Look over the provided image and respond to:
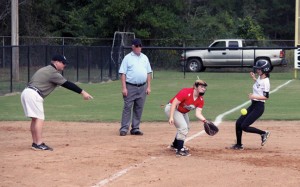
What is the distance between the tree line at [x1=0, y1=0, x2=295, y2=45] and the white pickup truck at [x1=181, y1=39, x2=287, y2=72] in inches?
231

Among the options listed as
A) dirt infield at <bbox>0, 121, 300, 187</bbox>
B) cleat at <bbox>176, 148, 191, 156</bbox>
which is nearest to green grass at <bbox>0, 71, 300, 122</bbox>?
dirt infield at <bbox>0, 121, 300, 187</bbox>

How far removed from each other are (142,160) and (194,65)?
29357mm

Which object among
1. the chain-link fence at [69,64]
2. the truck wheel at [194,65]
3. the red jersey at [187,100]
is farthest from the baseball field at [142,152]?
the truck wheel at [194,65]

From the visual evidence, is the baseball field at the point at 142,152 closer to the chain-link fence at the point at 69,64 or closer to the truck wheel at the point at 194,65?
the chain-link fence at the point at 69,64

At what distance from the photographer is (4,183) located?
8.88m

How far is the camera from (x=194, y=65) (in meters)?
39.8

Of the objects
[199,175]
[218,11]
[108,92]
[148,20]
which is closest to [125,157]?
[199,175]

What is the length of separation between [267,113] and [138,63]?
5.23m

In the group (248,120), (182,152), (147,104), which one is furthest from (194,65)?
(182,152)

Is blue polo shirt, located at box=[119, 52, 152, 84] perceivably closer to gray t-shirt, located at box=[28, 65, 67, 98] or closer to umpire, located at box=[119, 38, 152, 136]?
umpire, located at box=[119, 38, 152, 136]

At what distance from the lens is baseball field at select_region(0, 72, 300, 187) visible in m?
9.22

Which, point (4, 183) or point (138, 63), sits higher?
point (138, 63)

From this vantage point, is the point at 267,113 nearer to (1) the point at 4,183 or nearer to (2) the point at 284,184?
(2) the point at 284,184

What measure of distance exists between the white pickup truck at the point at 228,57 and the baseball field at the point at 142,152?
60.3 ft
